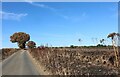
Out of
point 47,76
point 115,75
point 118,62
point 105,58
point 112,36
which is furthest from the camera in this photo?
point 105,58

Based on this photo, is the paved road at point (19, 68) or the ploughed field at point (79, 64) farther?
the paved road at point (19, 68)

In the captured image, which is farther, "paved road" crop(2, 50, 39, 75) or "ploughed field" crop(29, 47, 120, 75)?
"paved road" crop(2, 50, 39, 75)

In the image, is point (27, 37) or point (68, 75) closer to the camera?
point (68, 75)

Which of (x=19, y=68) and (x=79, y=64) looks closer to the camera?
(x=79, y=64)

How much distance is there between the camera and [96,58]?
30.0 m

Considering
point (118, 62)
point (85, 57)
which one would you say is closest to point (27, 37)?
point (85, 57)

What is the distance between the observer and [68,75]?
53.6 feet

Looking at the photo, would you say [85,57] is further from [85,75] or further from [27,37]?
[27,37]

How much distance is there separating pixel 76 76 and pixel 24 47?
420 feet

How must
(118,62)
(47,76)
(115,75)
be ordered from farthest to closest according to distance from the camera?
(118,62), (47,76), (115,75)

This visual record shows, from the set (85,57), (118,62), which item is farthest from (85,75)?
(85,57)

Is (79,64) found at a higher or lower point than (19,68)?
higher

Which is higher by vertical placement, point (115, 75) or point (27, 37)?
point (27, 37)

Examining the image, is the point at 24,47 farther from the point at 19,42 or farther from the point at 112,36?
the point at 112,36
